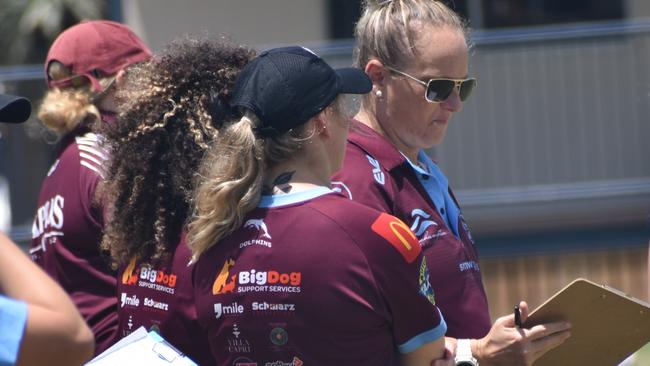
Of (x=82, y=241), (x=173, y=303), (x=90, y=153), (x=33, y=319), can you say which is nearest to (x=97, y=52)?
(x=90, y=153)

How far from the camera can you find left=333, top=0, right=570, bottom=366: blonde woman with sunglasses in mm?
3021

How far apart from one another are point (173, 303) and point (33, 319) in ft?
2.89

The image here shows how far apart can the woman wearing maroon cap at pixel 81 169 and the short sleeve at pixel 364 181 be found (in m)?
0.90

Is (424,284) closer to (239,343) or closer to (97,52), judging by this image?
(239,343)

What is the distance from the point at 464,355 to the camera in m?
2.90

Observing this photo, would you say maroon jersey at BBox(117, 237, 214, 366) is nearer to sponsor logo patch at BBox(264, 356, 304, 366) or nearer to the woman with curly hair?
the woman with curly hair

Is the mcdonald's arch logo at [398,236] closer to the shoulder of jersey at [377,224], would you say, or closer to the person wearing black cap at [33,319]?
the shoulder of jersey at [377,224]

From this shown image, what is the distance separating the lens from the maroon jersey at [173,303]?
2.74 metres

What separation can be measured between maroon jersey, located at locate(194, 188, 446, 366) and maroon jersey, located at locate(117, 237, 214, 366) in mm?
168

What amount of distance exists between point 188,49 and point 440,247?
85 cm

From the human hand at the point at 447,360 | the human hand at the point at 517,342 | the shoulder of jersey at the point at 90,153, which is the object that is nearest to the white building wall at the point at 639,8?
the shoulder of jersey at the point at 90,153

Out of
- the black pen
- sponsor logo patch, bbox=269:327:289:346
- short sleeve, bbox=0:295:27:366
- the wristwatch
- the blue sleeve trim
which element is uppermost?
short sleeve, bbox=0:295:27:366

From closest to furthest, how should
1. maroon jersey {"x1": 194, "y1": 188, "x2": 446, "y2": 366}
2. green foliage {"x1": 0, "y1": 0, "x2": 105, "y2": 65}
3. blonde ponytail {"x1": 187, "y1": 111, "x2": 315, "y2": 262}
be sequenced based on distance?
maroon jersey {"x1": 194, "y1": 188, "x2": 446, "y2": 366} → blonde ponytail {"x1": 187, "y1": 111, "x2": 315, "y2": 262} → green foliage {"x1": 0, "y1": 0, "x2": 105, "y2": 65}

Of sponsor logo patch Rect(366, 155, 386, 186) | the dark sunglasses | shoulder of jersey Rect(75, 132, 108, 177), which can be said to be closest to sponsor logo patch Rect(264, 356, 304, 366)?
sponsor logo patch Rect(366, 155, 386, 186)
